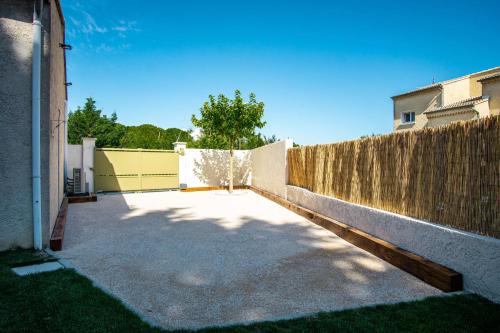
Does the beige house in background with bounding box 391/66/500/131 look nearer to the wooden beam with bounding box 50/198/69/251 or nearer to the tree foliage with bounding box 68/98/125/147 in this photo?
the wooden beam with bounding box 50/198/69/251

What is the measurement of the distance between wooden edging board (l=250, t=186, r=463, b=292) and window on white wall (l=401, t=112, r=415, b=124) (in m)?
20.2

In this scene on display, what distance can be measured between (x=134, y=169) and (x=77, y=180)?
2.92 meters

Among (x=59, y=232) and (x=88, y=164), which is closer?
(x=59, y=232)

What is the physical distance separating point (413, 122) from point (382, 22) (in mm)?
12720

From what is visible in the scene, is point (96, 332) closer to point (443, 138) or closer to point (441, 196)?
point (441, 196)

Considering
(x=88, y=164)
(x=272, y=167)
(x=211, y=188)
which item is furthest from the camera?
(x=211, y=188)

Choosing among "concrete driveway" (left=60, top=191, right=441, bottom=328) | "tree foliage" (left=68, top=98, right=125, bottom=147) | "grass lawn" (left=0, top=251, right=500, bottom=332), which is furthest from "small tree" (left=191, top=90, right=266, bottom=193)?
"tree foliage" (left=68, top=98, right=125, bottom=147)

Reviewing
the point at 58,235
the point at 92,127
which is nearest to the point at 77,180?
the point at 58,235

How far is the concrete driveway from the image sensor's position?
3.09m

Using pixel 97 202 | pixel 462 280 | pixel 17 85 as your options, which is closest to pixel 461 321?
pixel 462 280

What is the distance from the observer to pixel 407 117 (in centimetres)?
2386

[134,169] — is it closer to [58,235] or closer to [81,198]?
[81,198]

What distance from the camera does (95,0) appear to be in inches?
407

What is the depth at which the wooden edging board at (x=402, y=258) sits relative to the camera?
348 cm
